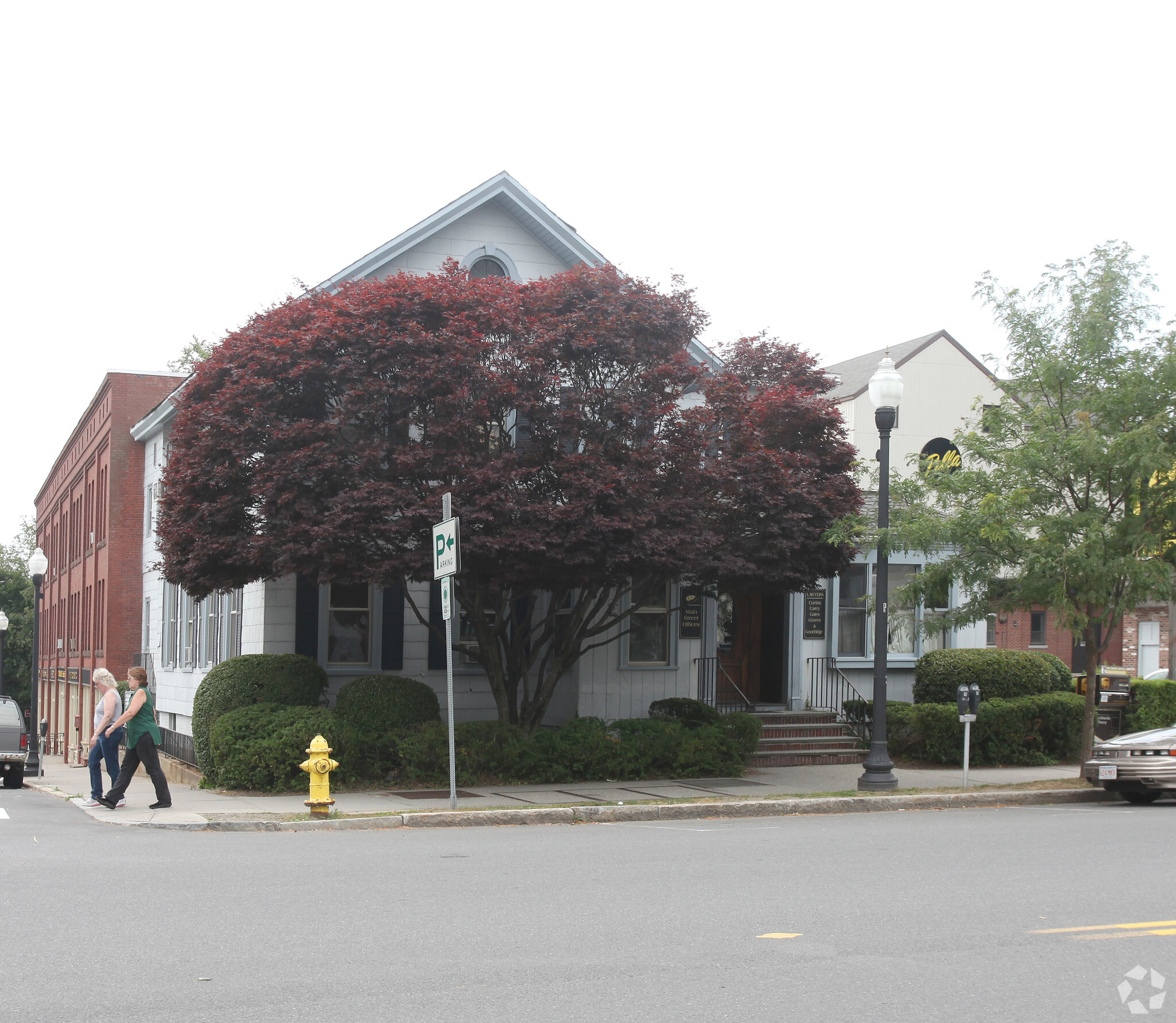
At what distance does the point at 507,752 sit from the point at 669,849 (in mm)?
5763

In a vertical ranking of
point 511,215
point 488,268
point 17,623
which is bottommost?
point 17,623

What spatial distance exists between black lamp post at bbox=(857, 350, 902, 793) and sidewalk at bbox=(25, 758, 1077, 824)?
0.49 metres

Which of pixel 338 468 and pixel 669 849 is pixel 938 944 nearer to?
pixel 669 849

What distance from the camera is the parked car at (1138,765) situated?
1538cm

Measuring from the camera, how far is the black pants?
14156 mm

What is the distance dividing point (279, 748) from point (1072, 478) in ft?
34.8

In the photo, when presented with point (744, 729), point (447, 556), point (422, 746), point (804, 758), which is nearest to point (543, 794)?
point (422, 746)

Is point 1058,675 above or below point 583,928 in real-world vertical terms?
above

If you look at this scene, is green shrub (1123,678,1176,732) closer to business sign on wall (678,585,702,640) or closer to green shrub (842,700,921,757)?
green shrub (842,700,921,757)

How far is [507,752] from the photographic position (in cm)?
1636

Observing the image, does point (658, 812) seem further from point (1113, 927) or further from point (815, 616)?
point (815, 616)

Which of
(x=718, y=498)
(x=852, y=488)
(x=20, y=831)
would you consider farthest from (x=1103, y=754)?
(x=20, y=831)

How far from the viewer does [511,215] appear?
20625 millimetres

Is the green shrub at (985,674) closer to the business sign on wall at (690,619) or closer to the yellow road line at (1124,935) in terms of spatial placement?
the business sign on wall at (690,619)
